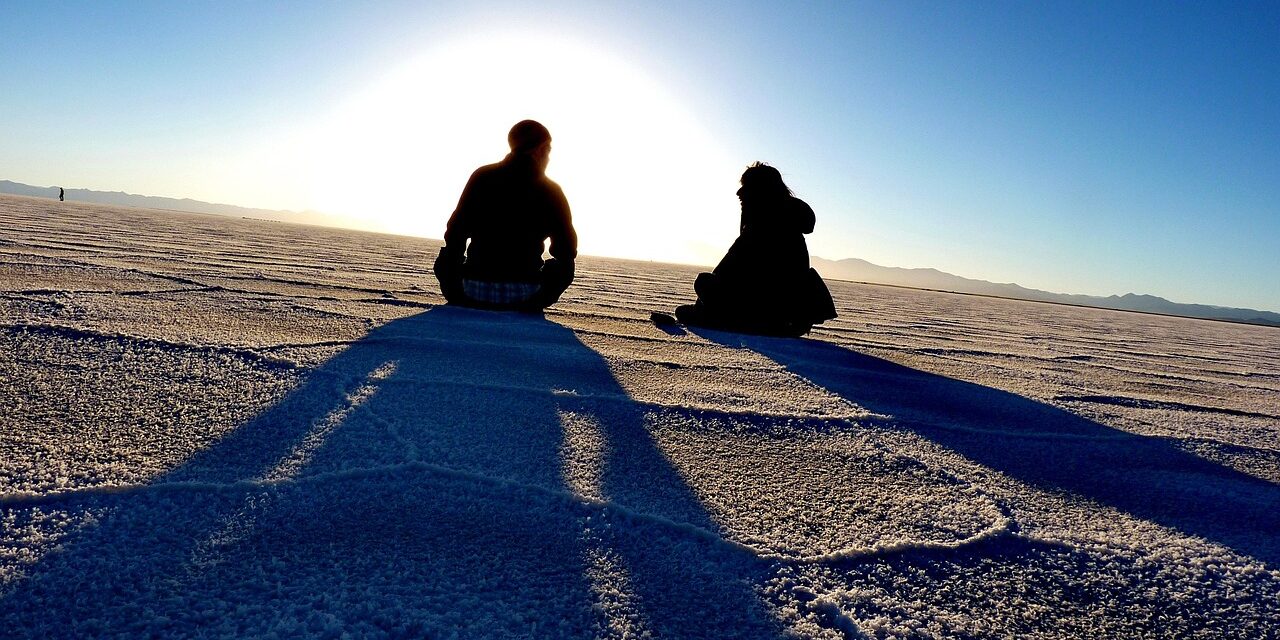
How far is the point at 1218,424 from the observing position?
7.20 ft

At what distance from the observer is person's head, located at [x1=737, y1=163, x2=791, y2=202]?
3488 mm

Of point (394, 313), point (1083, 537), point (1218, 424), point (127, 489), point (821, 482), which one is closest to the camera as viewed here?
point (127, 489)

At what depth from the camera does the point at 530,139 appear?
10.8 feet

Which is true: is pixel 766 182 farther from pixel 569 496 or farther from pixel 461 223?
pixel 569 496

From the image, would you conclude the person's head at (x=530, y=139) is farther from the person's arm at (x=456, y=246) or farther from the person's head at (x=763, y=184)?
the person's head at (x=763, y=184)

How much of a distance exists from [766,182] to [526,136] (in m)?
1.29

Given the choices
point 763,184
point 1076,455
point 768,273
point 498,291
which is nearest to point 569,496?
point 1076,455

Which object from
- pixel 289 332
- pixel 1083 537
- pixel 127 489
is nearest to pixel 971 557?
pixel 1083 537

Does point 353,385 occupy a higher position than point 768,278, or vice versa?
point 768,278

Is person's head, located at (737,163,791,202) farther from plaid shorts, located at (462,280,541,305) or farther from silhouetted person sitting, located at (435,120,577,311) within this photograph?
plaid shorts, located at (462,280,541,305)

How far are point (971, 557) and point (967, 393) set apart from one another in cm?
147

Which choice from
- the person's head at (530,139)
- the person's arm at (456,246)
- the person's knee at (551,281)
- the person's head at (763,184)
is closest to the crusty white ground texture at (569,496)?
the person's arm at (456,246)

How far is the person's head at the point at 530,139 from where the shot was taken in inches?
129

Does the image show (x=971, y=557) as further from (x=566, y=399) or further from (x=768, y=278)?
(x=768, y=278)
